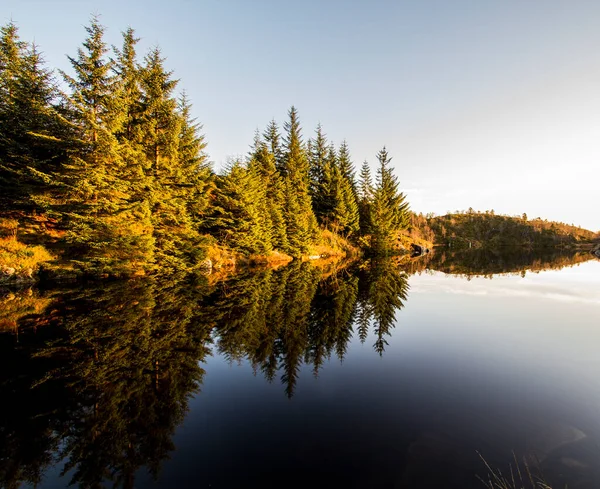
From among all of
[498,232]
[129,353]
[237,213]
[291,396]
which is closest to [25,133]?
Answer: [237,213]

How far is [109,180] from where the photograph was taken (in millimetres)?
19234

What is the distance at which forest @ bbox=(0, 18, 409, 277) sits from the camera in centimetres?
1864

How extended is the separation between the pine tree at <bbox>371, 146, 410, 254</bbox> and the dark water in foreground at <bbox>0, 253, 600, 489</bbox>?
3653 centimetres

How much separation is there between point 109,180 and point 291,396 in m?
20.1

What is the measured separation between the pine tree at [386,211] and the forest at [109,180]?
870 inches

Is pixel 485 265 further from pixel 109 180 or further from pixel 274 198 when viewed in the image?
pixel 109 180

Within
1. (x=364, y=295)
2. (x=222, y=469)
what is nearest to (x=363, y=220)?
(x=364, y=295)

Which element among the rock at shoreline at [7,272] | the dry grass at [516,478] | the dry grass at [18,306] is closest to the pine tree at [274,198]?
the rock at shoreline at [7,272]

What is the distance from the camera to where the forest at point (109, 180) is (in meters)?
18.6

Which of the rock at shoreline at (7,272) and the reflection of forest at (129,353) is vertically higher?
the rock at shoreline at (7,272)

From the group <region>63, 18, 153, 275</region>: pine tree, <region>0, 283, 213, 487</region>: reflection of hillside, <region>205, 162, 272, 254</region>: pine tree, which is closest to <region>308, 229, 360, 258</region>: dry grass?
<region>205, 162, 272, 254</region>: pine tree

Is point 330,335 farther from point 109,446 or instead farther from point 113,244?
point 113,244

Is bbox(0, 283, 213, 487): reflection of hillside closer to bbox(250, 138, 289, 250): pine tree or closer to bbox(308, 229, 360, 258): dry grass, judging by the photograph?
bbox(250, 138, 289, 250): pine tree

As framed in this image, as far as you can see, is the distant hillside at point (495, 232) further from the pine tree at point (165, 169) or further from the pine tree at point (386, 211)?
the pine tree at point (165, 169)
